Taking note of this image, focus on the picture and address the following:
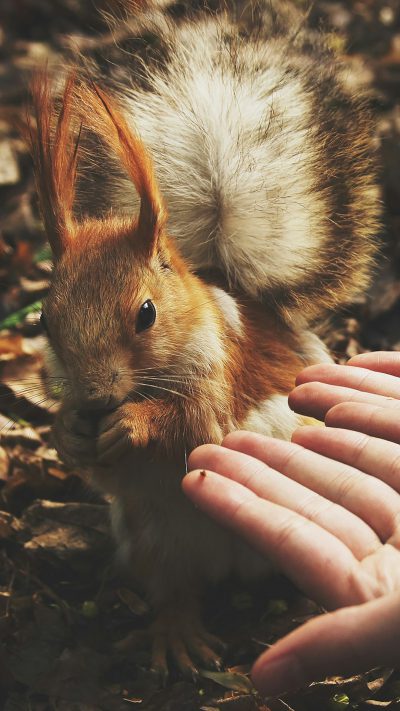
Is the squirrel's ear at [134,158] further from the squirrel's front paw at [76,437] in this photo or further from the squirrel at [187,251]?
the squirrel's front paw at [76,437]

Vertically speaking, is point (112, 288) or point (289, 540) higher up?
point (112, 288)

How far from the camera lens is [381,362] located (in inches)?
71.5

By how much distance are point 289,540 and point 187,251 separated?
3.38ft

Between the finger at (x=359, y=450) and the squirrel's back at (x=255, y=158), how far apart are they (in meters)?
0.59

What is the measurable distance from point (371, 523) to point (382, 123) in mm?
2660

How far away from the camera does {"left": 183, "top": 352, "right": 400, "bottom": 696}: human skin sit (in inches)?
40.4

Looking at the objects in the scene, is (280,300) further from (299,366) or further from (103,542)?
(103,542)

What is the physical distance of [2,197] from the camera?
354cm

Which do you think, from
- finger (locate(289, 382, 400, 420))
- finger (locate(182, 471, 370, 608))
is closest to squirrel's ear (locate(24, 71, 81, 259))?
finger (locate(289, 382, 400, 420))

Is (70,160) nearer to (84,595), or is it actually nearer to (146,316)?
(146,316)

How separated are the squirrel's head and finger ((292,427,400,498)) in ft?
1.14

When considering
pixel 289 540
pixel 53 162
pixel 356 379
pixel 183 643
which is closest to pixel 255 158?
pixel 53 162

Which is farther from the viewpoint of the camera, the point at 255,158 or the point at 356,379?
the point at 255,158

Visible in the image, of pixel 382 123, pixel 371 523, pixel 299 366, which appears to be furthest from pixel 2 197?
pixel 371 523
